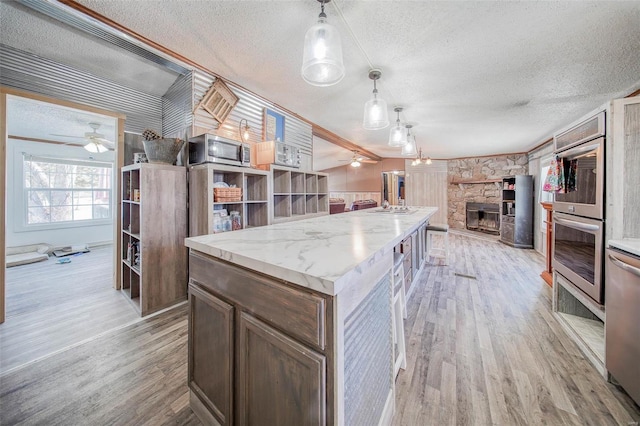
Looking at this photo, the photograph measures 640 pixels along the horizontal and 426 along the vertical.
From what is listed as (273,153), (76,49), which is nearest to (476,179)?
(273,153)

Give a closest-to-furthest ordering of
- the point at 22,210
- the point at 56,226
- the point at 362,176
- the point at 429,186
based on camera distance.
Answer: the point at 22,210 < the point at 56,226 < the point at 429,186 < the point at 362,176

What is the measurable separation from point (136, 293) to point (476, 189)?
8464 mm

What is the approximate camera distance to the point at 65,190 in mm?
5324

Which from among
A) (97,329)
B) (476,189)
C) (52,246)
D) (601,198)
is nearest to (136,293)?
(97,329)

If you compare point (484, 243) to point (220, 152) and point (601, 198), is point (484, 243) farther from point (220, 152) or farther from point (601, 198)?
point (220, 152)

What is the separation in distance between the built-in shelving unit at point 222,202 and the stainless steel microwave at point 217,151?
66mm

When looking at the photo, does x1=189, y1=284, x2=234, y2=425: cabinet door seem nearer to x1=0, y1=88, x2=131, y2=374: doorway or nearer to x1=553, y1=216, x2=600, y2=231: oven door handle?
x1=0, y1=88, x2=131, y2=374: doorway

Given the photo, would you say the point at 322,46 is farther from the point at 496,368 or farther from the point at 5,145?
the point at 5,145

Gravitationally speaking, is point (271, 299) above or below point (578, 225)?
below

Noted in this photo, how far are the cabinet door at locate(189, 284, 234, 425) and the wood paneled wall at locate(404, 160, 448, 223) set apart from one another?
7617mm

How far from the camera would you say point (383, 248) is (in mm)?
1088

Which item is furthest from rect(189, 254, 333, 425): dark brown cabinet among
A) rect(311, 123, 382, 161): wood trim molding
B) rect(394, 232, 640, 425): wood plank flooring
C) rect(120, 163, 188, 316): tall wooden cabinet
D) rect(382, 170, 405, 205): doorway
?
rect(382, 170, 405, 205): doorway

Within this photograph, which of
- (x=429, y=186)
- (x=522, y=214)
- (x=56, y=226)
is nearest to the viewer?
(x=56, y=226)

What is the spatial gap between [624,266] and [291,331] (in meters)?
1.89
